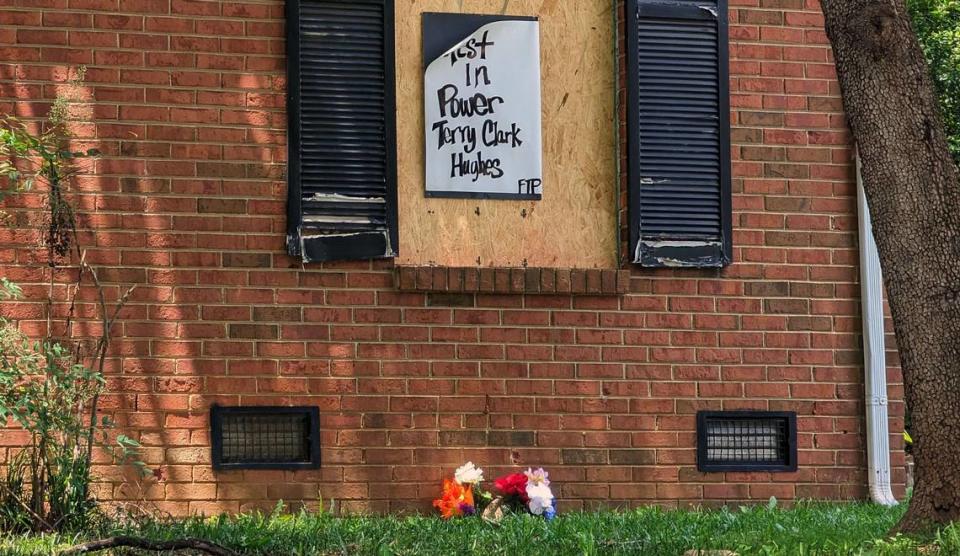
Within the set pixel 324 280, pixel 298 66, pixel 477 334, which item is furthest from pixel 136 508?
pixel 298 66

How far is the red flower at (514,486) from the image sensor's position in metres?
7.30

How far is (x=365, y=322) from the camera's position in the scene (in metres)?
7.46

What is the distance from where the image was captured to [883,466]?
789 centimetres

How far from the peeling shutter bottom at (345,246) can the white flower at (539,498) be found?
150 centimetres

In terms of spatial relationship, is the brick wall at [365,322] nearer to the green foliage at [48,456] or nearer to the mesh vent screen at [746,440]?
the mesh vent screen at [746,440]

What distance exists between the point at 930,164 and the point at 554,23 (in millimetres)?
3328

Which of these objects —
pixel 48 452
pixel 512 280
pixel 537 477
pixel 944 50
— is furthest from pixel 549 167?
pixel 944 50

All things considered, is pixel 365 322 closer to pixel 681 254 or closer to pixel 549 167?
pixel 549 167

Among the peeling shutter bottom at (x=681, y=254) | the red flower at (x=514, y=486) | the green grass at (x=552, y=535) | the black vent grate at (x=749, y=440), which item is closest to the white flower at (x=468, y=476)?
the red flower at (x=514, y=486)

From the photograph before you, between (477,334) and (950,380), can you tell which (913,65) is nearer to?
(950,380)

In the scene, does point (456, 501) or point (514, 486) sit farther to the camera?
point (514, 486)

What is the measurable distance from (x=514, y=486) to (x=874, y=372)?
2.29 m

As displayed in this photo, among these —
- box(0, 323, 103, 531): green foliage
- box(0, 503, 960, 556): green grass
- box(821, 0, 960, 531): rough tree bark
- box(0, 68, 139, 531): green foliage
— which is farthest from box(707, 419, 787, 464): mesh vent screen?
box(0, 323, 103, 531): green foliage

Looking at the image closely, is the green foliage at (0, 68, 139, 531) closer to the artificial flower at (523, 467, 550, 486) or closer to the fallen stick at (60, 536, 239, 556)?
the fallen stick at (60, 536, 239, 556)
